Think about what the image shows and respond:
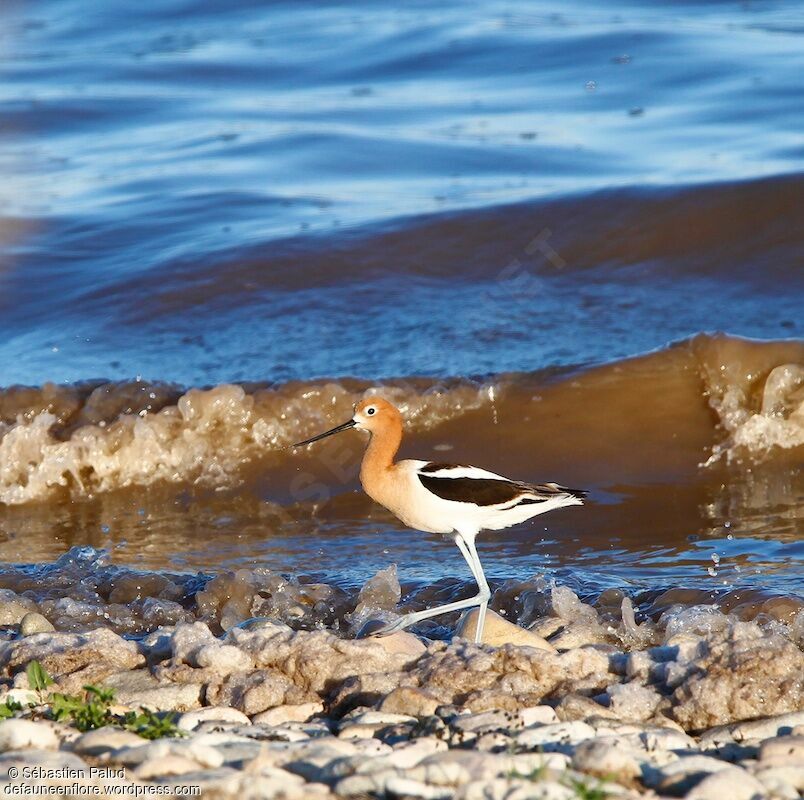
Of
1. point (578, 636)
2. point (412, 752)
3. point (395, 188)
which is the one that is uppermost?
point (395, 188)

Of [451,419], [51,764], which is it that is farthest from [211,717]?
[451,419]

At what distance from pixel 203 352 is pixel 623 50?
28.2ft

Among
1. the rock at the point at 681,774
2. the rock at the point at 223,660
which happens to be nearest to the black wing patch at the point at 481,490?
the rock at the point at 223,660

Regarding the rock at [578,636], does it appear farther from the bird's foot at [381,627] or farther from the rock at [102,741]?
the rock at [102,741]

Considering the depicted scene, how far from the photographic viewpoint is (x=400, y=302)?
37.9 ft

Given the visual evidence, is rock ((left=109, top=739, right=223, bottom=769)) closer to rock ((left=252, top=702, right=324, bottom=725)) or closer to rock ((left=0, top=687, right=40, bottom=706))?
rock ((left=252, top=702, right=324, bottom=725))

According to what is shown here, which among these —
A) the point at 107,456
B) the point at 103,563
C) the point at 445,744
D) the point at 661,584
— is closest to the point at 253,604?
the point at 103,563

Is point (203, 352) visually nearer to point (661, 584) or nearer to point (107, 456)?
point (107, 456)

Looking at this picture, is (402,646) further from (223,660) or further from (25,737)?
(25,737)

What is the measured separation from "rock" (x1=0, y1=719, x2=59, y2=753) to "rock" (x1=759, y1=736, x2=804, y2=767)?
214 cm

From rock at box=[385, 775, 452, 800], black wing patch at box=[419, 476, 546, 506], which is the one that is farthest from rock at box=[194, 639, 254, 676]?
rock at box=[385, 775, 452, 800]

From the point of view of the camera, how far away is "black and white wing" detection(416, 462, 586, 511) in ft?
18.6

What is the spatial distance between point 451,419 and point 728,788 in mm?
6036

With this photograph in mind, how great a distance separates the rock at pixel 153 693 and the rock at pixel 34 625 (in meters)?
0.88
